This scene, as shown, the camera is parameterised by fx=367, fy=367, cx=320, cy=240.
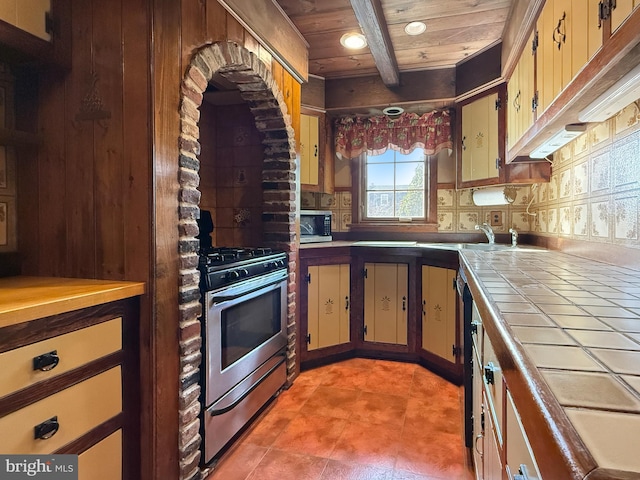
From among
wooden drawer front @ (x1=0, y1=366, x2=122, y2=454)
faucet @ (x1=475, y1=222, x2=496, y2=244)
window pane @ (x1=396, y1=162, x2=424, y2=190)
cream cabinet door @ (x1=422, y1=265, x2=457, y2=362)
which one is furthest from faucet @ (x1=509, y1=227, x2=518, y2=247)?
wooden drawer front @ (x1=0, y1=366, x2=122, y2=454)

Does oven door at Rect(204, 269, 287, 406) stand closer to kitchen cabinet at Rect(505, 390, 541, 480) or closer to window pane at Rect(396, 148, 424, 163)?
kitchen cabinet at Rect(505, 390, 541, 480)

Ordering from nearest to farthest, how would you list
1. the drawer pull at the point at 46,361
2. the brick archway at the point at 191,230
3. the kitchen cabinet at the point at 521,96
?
1. the drawer pull at the point at 46,361
2. the brick archway at the point at 191,230
3. the kitchen cabinet at the point at 521,96

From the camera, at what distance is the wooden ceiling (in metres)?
2.16

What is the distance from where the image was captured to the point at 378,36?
7.34 ft

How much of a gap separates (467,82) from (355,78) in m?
0.92

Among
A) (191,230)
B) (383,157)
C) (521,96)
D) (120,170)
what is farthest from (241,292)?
(383,157)

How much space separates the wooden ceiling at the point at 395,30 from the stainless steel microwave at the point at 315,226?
1.22m

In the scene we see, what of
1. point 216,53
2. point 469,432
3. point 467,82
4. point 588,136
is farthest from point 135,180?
point 467,82

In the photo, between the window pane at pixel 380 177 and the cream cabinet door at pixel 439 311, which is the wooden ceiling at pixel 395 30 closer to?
the window pane at pixel 380 177

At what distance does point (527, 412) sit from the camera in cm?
46

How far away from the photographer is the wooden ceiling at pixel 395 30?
2.16 metres

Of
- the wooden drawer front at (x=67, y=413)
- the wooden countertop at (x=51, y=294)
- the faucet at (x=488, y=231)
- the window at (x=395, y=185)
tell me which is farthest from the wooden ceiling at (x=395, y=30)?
the wooden drawer front at (x=67, y=413)

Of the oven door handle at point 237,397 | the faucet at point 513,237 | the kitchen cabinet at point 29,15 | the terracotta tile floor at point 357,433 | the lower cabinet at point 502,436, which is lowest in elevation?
the terracotta tile floor at point 357,433

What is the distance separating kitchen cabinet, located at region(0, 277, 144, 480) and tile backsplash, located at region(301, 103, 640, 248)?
196 cm
